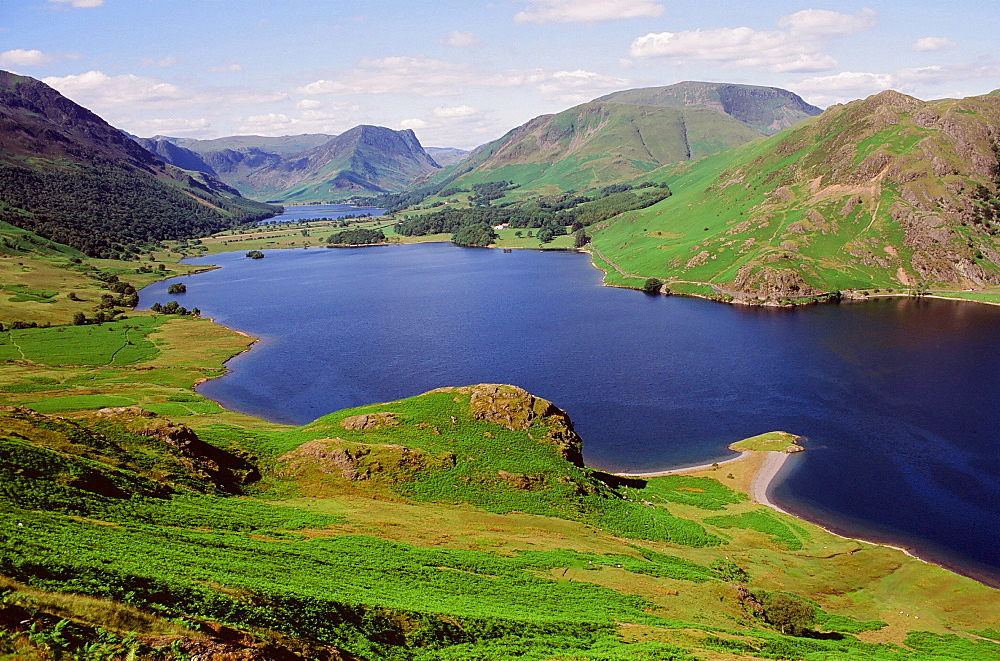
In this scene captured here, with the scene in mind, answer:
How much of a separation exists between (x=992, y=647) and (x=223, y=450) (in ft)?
226

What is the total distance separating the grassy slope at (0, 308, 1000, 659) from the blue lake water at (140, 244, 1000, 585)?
14808 mm

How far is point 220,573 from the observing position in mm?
30109

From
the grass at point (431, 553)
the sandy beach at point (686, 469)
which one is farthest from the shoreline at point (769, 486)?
the grass at point (431, 553)

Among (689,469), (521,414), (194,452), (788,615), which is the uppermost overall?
(194,452)

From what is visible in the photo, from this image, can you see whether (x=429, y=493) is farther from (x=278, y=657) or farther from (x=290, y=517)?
(x=278, y=657)

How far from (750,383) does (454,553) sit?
101 meters

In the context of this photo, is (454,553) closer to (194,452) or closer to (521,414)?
(194,452)

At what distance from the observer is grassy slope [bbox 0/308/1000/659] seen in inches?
1139

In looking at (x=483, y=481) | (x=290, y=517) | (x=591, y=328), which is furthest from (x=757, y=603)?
(x=591, y=328)

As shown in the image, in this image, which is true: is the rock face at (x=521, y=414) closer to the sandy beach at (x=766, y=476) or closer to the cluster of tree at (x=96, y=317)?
the sandy beach at (x=766, y=476)

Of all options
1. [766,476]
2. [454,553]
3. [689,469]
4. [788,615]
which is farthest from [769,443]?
[454,553]

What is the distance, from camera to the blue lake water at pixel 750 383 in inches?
3231

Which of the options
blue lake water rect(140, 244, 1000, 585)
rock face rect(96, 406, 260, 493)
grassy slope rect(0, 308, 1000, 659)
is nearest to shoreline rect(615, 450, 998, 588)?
blue lake water rect(140, 244, 1000, 585)

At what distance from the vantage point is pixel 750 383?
415 ft
